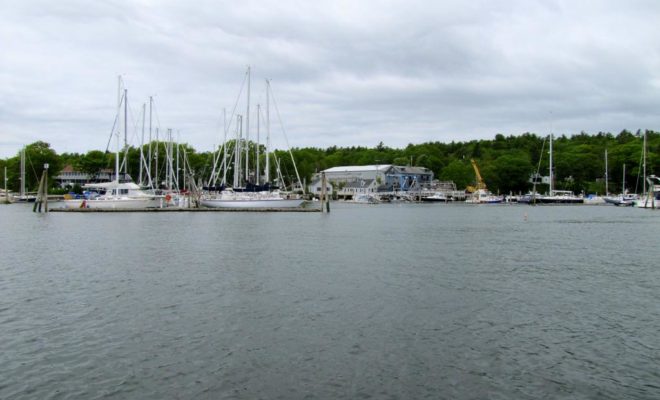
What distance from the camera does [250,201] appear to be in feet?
302

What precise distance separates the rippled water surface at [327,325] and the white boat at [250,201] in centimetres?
5337

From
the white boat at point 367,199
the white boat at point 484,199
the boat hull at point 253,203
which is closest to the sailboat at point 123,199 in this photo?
the boat hull at point 253,203

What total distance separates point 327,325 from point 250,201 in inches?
2920

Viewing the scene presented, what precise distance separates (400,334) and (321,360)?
3418mm

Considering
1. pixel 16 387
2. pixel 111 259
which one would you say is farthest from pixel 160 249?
pixel 16 387

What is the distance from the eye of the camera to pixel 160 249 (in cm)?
4009

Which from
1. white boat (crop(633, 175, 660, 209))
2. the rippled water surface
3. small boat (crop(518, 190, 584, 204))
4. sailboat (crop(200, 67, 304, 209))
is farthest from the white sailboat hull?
small boat (crop(518, 190, 584, 204))

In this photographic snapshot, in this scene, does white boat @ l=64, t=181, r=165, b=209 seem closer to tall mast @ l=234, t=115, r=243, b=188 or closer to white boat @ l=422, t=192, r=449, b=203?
tall mast @ l=234, t=115, r=243, b=188

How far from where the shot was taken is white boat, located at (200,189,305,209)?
91500 mm

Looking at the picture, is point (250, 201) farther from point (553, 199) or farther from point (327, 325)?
point (553, 199)

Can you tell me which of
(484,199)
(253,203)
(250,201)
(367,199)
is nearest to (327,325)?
(253,203)

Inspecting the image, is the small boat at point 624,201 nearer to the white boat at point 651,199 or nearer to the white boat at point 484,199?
the white boat at point 651,199

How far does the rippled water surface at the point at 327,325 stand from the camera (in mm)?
13961

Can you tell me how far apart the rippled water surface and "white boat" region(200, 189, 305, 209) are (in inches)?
2101
